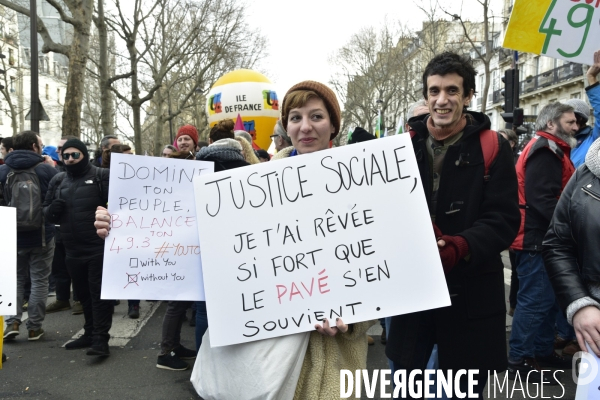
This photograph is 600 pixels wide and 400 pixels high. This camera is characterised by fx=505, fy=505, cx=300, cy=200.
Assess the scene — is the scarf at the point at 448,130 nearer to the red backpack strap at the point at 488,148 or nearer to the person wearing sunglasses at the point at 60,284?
the red backpack strap at the point at 488,148

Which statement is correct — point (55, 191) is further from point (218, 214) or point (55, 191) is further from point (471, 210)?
point (471, 210)

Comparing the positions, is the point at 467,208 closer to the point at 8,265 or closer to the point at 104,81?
the point at 8,265

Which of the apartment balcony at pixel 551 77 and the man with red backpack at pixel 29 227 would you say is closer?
the man with red backpack at pixel 29 227

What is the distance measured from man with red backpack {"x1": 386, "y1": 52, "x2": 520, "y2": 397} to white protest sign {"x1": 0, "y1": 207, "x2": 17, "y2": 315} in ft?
6.96

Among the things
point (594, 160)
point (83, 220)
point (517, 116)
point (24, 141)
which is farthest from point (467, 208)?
point (517, 116)

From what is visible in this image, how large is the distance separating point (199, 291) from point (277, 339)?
867mm

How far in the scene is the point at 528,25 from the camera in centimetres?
316

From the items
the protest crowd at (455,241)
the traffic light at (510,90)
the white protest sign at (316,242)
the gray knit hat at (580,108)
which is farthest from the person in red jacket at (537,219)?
the traffic light at (510,90)

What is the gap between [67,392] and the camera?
3748mm

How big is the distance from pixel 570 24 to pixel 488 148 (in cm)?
158

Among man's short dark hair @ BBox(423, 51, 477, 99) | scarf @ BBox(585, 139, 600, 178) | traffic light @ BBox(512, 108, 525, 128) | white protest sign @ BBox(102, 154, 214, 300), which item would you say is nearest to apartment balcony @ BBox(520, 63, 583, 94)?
traffic light @ BBox(512, 108, 525, 128)

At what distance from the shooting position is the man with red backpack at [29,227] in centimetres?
488

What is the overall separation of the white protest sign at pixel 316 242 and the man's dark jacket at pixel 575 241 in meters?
0.46

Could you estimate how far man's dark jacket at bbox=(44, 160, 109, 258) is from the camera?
4.52 meters
